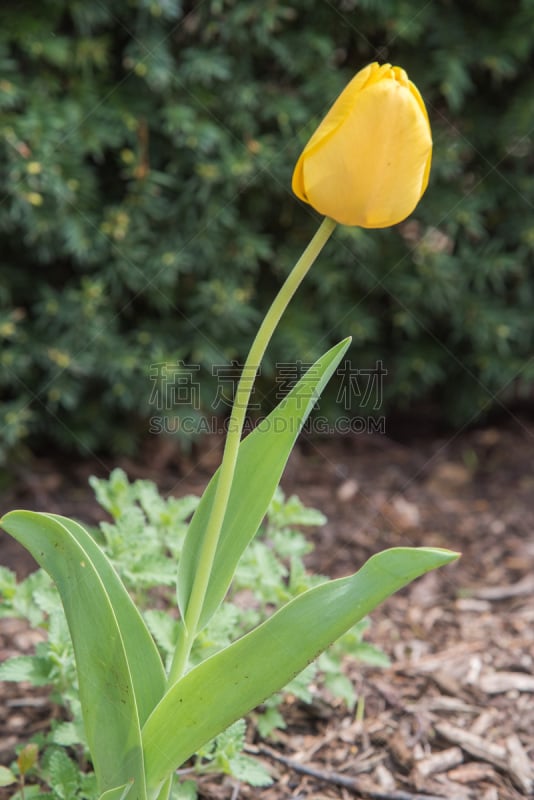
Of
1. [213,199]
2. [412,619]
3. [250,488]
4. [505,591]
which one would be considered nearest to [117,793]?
[250,488]

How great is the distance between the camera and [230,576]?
132cm

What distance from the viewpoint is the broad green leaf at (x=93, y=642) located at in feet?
3.75

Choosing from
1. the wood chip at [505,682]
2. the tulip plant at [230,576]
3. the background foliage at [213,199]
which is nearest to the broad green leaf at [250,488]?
the tulip plant at [230,576]

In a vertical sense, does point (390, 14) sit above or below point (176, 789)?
above

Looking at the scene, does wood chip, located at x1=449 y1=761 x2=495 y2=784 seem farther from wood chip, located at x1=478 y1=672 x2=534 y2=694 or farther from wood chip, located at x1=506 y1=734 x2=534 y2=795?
wood chip, located at x1=478 y1=672 x2=534 y2=694

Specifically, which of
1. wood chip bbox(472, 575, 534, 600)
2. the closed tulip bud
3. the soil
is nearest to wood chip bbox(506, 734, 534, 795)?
the soil

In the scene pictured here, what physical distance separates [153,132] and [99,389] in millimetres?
843

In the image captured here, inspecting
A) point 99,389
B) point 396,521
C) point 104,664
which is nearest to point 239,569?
point 104,664

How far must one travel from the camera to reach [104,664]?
1169mm

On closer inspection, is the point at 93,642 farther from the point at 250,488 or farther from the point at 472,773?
the point at 472,773

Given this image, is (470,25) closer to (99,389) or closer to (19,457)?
A: (99,389)

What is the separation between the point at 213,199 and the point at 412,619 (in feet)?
4.49

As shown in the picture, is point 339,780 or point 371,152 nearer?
point 371,152

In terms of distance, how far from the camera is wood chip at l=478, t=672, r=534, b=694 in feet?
6.42
